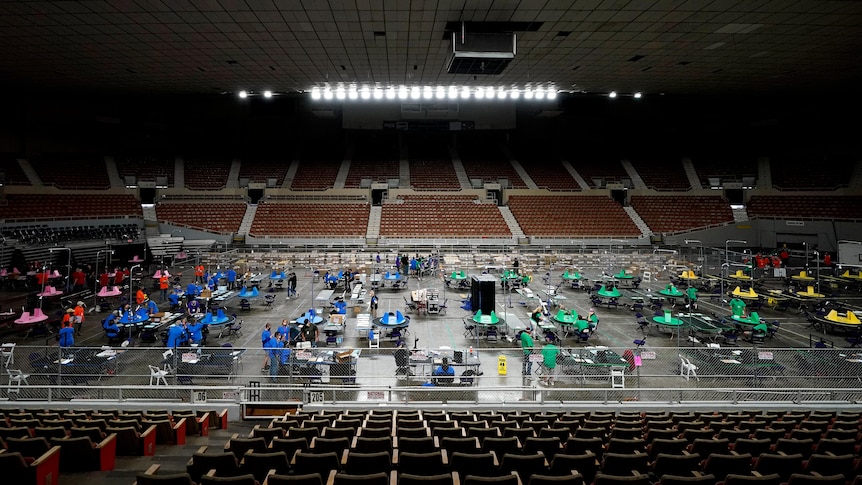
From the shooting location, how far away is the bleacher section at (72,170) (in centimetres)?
3619

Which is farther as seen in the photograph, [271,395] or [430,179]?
[430,179]

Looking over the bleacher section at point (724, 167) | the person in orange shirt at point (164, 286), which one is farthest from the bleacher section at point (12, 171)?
Result: the bleacher section at point (724, 167)

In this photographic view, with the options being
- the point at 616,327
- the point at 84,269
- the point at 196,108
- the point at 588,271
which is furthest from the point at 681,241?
the point at 196,108

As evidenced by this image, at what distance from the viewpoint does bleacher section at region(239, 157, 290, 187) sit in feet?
145

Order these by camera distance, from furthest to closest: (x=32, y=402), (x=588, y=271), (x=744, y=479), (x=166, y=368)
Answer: (x=588, y=271), (x=166, y=368), (x=32, y=402), (x=744, y=479)

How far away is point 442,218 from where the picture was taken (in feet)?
128

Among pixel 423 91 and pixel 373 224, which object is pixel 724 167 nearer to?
pixel 373 224

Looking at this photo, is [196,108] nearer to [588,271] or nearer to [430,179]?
[430,179]

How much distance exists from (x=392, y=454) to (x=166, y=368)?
8457 mm

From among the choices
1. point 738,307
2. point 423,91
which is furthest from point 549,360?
point 423,91

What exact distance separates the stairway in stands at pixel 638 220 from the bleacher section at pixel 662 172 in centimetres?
569

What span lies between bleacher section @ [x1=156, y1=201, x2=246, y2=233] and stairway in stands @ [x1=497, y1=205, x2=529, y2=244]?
25.8 meters

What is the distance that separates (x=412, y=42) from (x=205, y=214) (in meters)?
30.9

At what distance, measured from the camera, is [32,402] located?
9.20 meters
